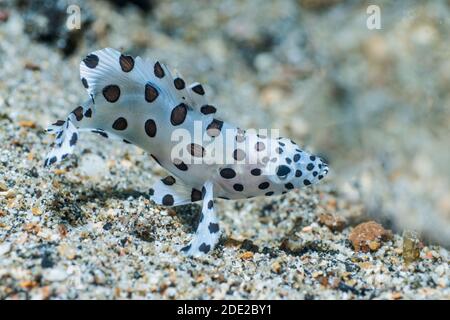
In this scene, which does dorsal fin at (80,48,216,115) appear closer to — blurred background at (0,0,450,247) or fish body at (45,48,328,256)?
fish body at (45,48,328,256)

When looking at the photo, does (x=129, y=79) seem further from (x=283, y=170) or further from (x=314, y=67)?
(x=314, y=67)

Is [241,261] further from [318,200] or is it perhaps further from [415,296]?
[318,200]

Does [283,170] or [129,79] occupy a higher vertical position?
[129,79]

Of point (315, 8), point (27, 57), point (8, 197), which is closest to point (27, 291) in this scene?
point (8, 197)

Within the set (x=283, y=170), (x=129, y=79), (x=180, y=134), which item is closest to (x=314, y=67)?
(x=283, y=170)

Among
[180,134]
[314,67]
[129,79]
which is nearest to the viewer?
[129,79]

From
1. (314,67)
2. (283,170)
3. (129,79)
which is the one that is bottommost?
(283,170)

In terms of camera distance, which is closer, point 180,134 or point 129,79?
point 129,79
